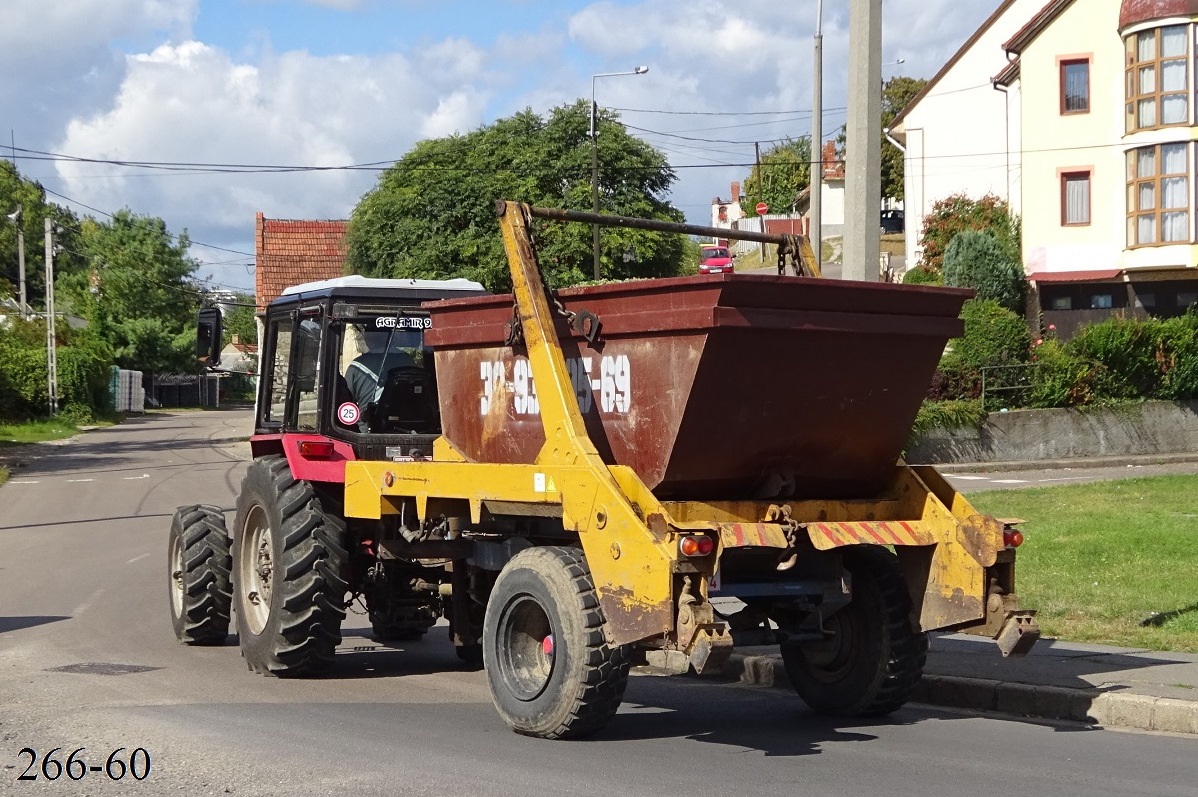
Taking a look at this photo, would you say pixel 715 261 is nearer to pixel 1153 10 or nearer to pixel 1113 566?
pixel 1153 10

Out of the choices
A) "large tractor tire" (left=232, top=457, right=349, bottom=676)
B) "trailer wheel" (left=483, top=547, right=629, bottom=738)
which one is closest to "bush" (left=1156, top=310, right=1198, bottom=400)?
"large tractor tire" (left=232, top=457, right=349, bottom=676)

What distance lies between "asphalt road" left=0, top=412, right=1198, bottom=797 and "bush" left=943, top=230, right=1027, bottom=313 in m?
29.7

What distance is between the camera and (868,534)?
730cm

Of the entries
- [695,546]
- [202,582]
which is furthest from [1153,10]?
[695,546]

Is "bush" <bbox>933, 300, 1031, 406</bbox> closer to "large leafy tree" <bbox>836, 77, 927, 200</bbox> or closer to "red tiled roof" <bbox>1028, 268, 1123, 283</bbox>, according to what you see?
"red tiled roof" <bbox>1028, 268, 1123, 283</bbox>

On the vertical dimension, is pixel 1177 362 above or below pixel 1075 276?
below

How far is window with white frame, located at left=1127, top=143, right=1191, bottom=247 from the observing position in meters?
36.7

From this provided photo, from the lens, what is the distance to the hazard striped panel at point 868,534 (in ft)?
23.5

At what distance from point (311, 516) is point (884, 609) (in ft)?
12.2

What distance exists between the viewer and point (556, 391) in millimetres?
7398

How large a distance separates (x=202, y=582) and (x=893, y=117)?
5570cm

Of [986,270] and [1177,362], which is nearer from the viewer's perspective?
[1177,362]

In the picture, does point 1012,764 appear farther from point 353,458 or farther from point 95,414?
point 95,414

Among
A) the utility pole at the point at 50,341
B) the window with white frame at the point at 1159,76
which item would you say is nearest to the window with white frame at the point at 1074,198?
the window with white frame at the point at 1159,76
